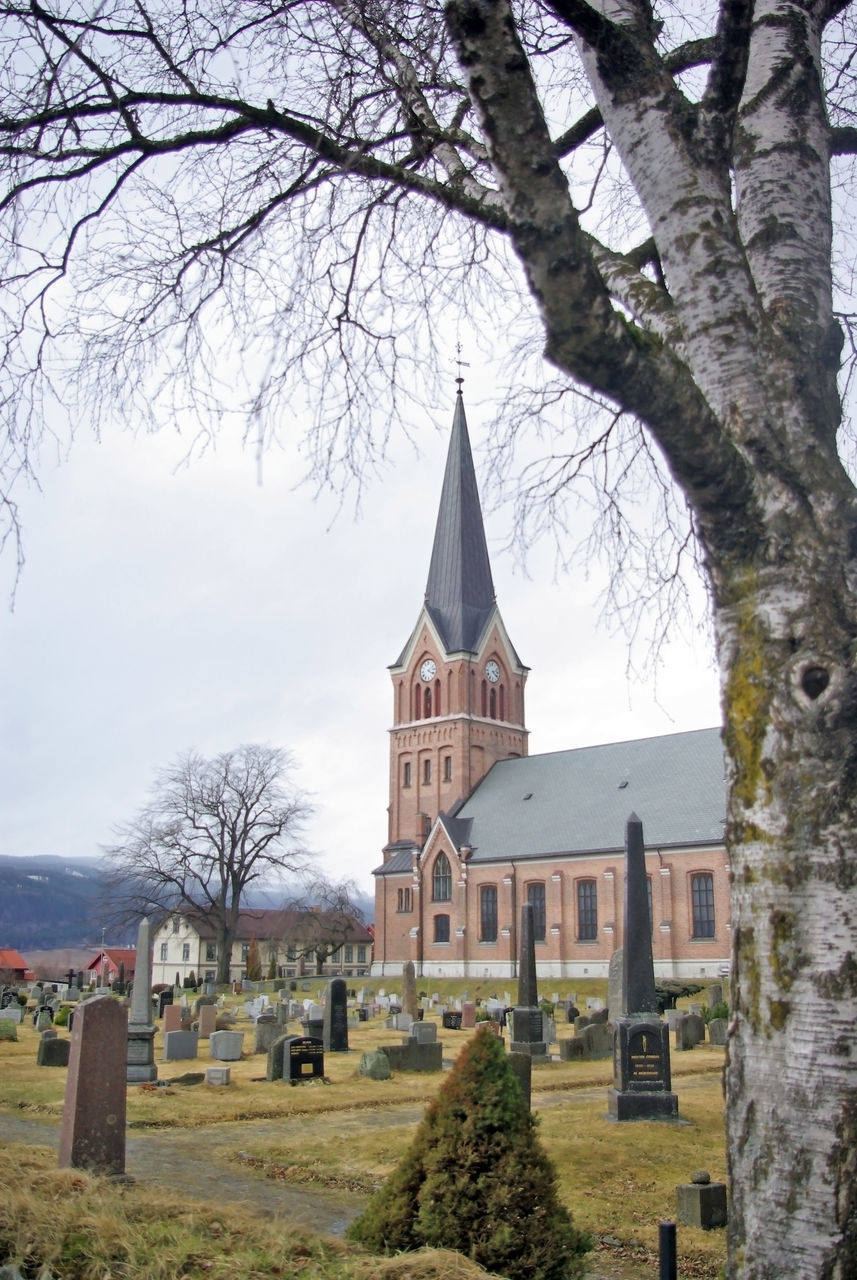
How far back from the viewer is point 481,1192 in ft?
16.5

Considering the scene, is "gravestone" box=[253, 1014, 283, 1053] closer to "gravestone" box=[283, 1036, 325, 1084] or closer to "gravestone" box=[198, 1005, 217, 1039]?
"gravestone" box=[198, 1005, 217, 1039]

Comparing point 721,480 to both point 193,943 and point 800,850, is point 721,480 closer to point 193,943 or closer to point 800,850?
point 800,850

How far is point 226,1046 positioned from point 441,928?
114 ft

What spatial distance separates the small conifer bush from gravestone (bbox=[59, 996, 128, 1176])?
3569mm

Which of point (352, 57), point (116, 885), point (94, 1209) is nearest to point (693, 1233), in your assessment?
point (94, 1209)

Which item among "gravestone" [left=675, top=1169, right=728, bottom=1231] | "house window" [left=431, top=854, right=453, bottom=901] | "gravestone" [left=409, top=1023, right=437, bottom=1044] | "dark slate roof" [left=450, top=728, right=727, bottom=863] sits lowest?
"gravestone" [left=409, top=1023, right=437, bottom=1044]

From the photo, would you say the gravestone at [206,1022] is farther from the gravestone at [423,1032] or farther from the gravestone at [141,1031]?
the gravestone at [141,1031]

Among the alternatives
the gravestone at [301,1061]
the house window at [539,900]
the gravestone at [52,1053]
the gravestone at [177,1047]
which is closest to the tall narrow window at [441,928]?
the house window at [539,900]

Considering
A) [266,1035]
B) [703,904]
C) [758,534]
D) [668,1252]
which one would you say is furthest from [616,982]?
[703,904]

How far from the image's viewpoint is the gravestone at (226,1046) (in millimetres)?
18359

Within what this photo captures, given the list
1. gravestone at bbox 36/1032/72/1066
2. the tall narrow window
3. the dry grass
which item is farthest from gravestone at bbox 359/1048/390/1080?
the tall narrow window

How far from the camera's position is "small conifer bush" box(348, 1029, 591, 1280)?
192 inches

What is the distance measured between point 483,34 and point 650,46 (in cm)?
121

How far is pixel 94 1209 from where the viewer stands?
4363mm
